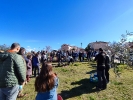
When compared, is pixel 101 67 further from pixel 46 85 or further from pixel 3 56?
pixel 3 56

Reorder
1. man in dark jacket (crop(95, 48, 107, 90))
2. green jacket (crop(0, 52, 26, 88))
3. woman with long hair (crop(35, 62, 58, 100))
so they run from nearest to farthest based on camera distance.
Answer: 1. woman with long hair (crop(35, 62, 58, 100))
2. green jacket (crop(0, 52, 26, 88))
3. man in dark jacket (crop(95, 48, 107, 90))

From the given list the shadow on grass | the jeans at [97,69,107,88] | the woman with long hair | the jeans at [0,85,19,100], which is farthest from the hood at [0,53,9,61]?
the jeans at [97,69,107,88]

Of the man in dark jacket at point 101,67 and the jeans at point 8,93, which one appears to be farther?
the man in dark jacket at point 101,67

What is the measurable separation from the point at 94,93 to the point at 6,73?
4.56 meters

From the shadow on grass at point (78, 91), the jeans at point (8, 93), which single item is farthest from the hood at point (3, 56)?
the shadow on grass at point (78, 91)

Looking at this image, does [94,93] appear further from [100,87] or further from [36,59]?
[36,59]

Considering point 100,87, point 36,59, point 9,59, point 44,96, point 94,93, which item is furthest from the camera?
point 36,59

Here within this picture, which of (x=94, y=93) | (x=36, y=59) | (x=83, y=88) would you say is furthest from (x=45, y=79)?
(x=36, y=59)

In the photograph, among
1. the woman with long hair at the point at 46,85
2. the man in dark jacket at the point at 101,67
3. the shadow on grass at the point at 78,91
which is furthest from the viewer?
the man in dark jacket at the point at 101,67

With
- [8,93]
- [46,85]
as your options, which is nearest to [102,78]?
[46,85]

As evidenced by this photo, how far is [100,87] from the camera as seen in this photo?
279 inches

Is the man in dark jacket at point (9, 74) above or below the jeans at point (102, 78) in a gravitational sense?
above

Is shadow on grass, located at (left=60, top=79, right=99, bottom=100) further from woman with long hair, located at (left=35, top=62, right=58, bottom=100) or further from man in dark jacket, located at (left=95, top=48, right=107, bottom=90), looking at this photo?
woman with long hair, located at (left=35, top=62, right=58, bottom=100)

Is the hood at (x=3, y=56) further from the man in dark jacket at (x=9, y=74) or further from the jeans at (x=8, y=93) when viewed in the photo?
the jeans at (x=8, y=93)
